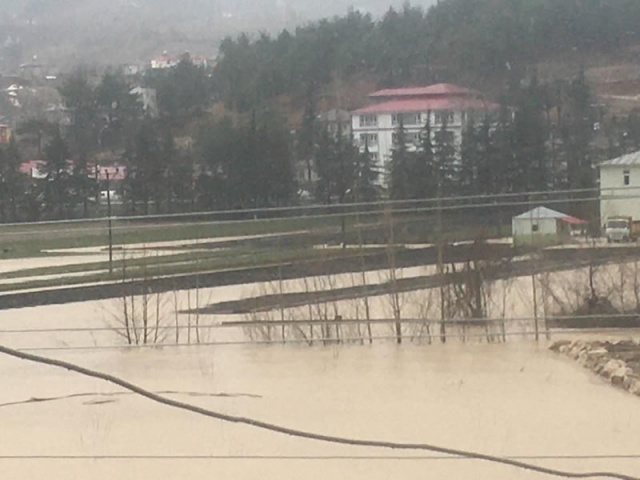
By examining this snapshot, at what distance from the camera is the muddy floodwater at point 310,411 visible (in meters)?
3.85

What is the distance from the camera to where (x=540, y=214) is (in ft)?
23.7

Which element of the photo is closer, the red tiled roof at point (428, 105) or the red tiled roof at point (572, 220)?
the red tiled roof at point (572, 220)

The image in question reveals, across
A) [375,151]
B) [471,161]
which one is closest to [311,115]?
[375,151]

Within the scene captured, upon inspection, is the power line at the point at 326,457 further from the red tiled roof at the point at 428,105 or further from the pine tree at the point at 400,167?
the red tiled roof at the point at 428,105

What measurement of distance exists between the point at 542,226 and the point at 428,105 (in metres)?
1.68

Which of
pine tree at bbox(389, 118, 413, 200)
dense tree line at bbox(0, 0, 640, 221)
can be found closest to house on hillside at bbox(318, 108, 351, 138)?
dense tree line at bbox(0, 0, 640, 221)

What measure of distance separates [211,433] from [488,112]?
4.52m

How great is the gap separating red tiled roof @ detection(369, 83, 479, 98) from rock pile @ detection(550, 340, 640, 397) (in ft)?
8.89

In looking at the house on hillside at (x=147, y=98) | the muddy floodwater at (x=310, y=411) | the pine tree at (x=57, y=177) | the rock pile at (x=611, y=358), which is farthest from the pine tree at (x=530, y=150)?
the pine tree at (x=57, y=177)

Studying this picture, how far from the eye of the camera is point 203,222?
7539mm

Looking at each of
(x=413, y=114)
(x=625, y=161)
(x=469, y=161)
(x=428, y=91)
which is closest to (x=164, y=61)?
(x=428, y=91)

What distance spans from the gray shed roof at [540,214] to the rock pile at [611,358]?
110cm

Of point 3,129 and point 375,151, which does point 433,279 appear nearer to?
point 375,151

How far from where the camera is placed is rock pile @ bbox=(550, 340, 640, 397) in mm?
5148
